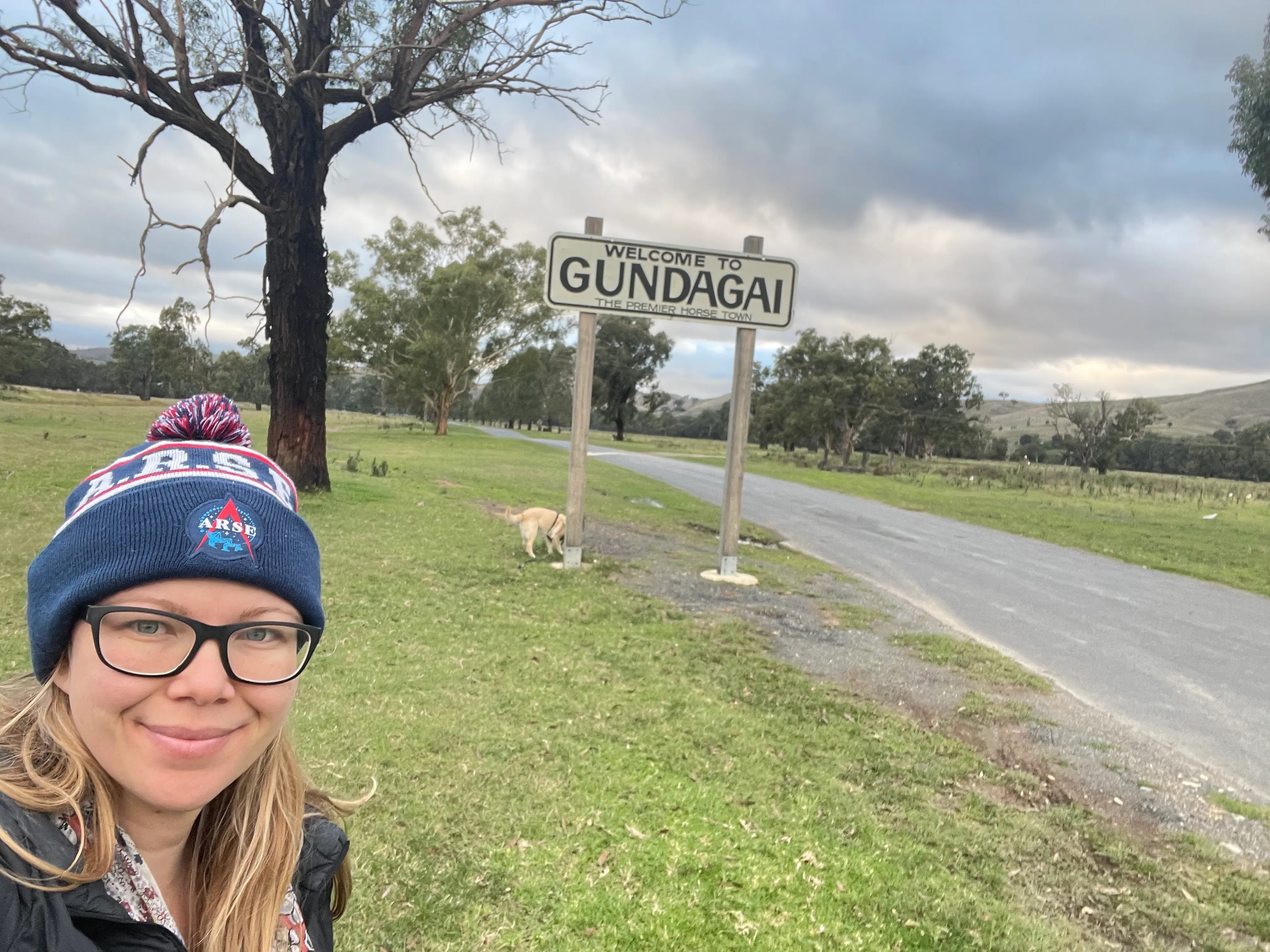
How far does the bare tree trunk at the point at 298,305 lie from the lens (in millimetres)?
10516

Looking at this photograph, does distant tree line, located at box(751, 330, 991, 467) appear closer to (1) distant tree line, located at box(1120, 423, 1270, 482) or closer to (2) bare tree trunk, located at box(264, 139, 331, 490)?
(1) distant tree line, located at box(1120, 423, 1270, 482)

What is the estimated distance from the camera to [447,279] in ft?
126

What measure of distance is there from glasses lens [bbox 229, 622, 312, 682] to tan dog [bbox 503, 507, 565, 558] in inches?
300

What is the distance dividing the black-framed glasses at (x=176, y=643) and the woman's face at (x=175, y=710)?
1 centimetres

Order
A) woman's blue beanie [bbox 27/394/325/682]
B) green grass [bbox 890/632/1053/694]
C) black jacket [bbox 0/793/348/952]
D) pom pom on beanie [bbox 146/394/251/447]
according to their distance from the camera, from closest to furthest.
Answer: black jacket [bbox 0/793/348/952], woman's blue beanie [bbox 27/394/325/682], pom pom on beanie [bbox 146/394/251/447], green grass [bbox 890/632/1053/694]

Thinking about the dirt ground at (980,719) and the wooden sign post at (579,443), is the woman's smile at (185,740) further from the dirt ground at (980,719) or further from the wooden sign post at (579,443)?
the wooden sign post at (579,443)

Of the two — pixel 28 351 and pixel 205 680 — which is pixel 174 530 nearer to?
pixel 205 680

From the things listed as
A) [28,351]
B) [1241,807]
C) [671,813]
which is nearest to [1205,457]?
[1241,807]

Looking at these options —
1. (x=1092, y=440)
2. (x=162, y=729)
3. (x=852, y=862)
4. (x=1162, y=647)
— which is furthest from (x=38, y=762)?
(x=1092, y=440)

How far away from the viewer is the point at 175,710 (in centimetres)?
115

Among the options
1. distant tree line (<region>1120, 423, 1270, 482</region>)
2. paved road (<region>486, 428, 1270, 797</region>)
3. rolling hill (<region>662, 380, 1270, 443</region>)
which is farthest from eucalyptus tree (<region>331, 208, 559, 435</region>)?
rolling hill (<region>662, 380, 1270, 443</region>)

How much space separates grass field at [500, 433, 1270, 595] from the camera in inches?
530

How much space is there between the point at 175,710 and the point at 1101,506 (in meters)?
28.1

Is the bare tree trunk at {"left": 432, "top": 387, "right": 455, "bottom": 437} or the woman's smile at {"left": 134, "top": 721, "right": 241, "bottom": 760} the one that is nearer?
the woman's smile at {"left": 134, "top": 721, "right": 241, "bottom": 760}
